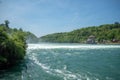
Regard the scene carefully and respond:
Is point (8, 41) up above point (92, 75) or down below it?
above

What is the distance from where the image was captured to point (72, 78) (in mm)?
36500

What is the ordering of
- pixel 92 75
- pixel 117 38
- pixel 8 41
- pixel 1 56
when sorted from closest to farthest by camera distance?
pixel 92 75, pixel 1 56, pixel 8 41, pixel 117 38

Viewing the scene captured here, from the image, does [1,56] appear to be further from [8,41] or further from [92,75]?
[92,75]

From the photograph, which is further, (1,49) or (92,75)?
(1,49)

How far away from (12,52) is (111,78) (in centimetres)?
2415

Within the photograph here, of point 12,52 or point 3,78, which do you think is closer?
point 3,78

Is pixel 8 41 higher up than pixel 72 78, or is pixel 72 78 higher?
pixel 8 41

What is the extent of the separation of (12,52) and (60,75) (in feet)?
50.2

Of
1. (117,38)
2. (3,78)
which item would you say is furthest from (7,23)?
(3,78)

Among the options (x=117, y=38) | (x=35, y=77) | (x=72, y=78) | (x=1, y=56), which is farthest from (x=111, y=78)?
(x=117, y=38)

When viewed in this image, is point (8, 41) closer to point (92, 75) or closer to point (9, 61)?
point (9, 61)

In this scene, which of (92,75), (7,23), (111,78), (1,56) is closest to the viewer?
(111,78)

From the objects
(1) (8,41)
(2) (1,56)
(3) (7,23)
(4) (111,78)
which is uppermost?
(3) (7,23)

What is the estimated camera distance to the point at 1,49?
45.4 metres
